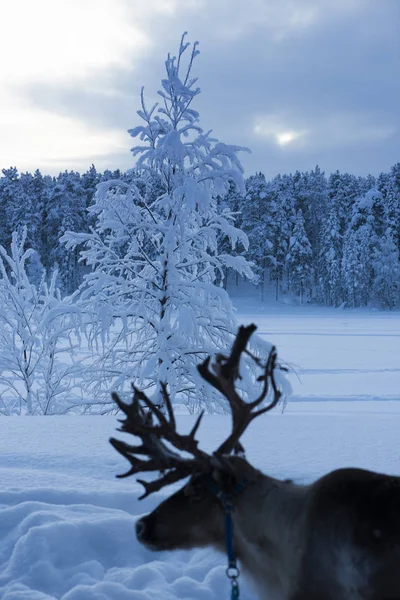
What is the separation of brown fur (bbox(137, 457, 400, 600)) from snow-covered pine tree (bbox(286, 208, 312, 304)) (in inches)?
2524

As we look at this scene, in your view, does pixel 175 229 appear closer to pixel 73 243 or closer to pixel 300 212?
pixel 73 243

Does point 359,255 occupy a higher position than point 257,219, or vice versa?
point 257,219

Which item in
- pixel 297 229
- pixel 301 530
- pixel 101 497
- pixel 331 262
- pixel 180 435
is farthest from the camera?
pixel 297 229

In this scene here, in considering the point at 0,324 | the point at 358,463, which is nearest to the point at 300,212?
the point at 0,324

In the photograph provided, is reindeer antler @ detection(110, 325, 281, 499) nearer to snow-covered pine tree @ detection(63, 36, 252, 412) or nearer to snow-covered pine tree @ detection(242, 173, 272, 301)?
snow-covered pine tree @ detection(63, 36, 252, 412)

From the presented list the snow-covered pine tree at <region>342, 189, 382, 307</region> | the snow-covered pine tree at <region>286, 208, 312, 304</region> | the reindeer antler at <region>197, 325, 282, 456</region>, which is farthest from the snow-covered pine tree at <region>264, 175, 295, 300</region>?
the reindeer antler at <region>197, 325, 282, 456</region>

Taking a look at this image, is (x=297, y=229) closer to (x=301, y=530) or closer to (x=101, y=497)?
(x=101, y=497)

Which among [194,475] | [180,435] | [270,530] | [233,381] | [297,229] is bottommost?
[270,530]

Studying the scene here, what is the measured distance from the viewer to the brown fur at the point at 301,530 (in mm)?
2270

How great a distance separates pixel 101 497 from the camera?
511 centimetres

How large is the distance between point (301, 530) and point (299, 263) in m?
66.2

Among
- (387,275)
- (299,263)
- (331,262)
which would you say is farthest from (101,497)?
(299,263)

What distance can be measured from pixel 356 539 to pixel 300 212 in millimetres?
71706

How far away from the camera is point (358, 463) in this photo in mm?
6035
